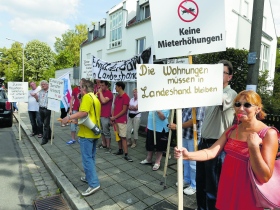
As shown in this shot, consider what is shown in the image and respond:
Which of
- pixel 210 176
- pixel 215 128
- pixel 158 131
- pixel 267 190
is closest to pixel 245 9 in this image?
pixel 158 131

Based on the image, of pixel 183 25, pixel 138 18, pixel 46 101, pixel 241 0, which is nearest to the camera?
pixel 183 25

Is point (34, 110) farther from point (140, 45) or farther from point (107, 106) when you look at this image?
point (140, 45)

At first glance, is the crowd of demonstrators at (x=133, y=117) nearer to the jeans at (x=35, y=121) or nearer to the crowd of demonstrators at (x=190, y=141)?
the crowd of demonstrators at (x=190, y=141)

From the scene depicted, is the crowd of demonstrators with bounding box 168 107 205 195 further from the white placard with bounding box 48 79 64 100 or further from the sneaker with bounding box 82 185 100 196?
the white placard with bounding box 48 79 64 100

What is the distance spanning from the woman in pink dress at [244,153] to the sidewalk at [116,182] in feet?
4.84

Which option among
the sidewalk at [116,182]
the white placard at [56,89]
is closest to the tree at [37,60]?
the white placard at [56,89]

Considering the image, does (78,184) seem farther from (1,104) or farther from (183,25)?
(1,104)

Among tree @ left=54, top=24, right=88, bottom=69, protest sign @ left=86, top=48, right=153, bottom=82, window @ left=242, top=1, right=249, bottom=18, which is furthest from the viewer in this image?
tree @ left=54, top=24, right=88, bottom=69

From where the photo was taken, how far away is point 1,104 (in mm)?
9297

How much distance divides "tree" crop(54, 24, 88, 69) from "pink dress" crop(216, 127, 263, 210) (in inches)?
1721

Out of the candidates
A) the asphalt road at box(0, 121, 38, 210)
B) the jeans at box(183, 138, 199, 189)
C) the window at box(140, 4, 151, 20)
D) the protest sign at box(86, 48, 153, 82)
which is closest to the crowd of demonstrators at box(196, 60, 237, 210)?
the jeans at box(183, 138, 199, 189)

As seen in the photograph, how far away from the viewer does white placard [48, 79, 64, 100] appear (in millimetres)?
6526

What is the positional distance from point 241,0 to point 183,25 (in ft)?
43.4

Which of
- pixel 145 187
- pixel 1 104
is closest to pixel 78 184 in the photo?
pixel 145 187
